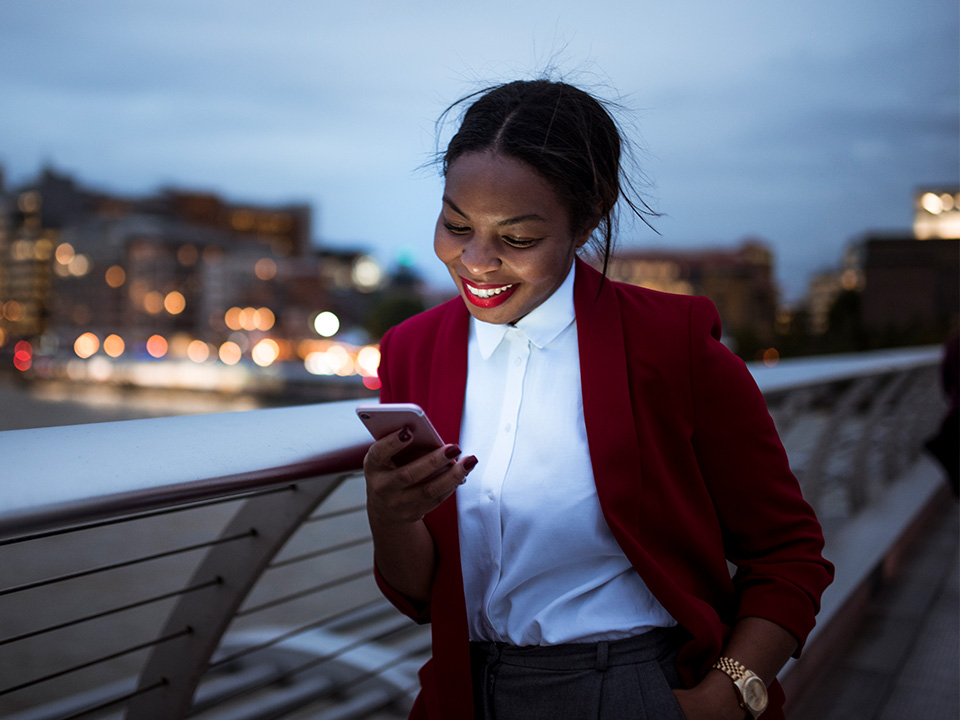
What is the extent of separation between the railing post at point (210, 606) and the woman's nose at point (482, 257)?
411 millimetres

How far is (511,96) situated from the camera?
1242 millimetres

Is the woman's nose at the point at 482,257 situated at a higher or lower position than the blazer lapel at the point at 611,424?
higher

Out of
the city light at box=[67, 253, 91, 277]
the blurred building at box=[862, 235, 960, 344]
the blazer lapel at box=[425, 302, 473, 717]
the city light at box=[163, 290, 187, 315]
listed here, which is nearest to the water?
the blazer lapel at box=[425, 302, 473, 717]

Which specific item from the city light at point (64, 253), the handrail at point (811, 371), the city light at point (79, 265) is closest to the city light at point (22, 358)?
the city light at point (79, 265)

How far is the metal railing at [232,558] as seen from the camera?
102cm

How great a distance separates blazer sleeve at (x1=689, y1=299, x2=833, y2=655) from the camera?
121 cm

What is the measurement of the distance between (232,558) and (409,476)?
0.53 metres

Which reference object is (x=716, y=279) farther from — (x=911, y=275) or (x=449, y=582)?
(x=449, y=582)

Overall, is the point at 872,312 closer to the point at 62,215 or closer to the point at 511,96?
the point at 511,96

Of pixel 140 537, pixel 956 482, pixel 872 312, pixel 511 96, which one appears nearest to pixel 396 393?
pixel 511 96

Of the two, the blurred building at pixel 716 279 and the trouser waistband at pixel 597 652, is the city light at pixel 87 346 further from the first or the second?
the trouser waistband at pixel 597 652

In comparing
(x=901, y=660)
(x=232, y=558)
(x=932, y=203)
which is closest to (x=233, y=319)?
(x=932, y=203)

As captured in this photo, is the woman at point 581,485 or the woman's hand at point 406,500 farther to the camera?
the woman at point 581,485

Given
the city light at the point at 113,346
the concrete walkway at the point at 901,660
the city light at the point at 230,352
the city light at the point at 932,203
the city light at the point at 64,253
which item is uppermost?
the city light at the point at 932,203
